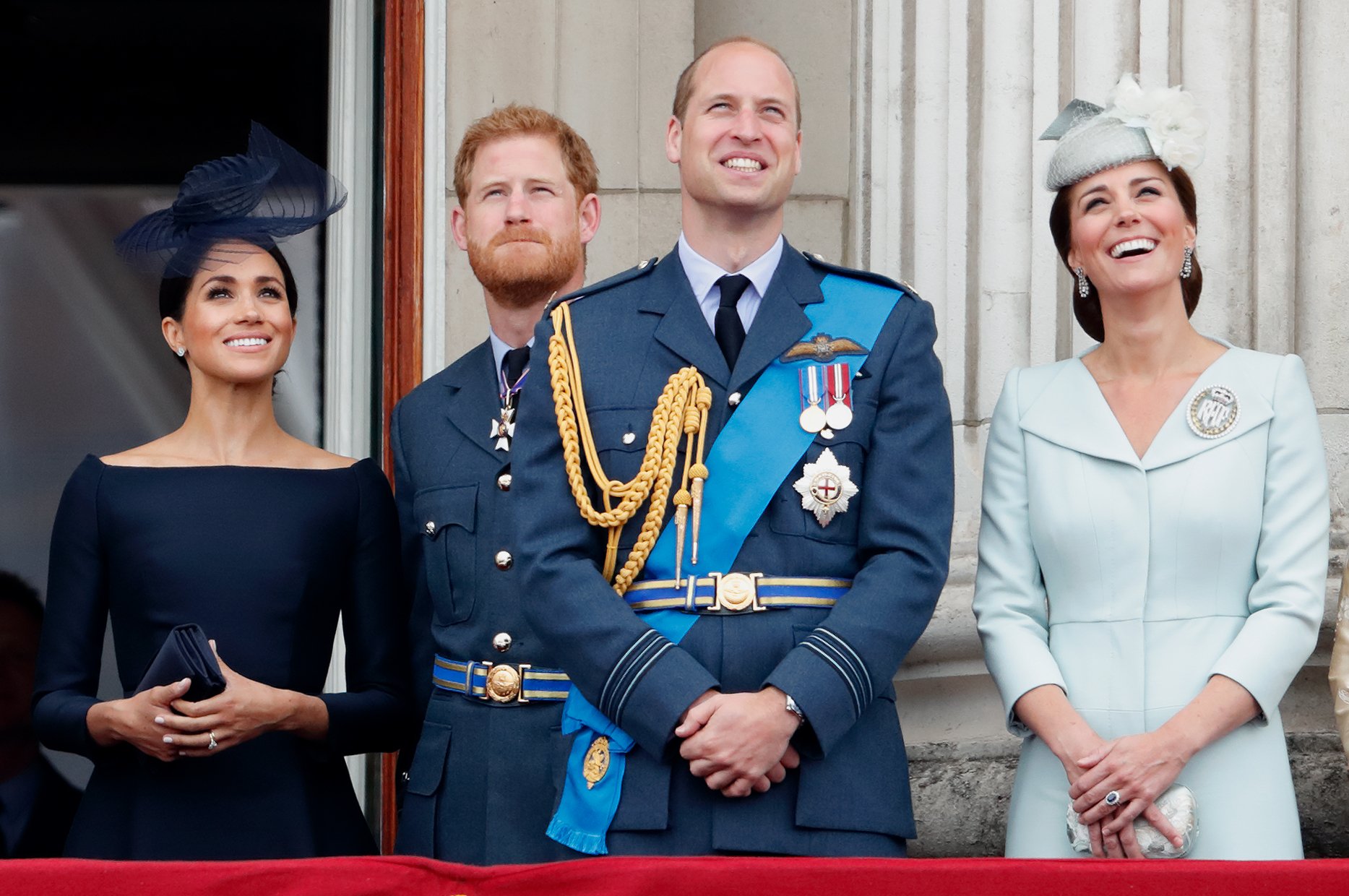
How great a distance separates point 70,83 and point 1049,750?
468 centimetres

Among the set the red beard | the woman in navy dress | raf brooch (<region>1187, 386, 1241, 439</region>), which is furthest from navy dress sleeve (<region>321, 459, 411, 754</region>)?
raf brooch (<region>1187, 386, 1241, 439</region>)

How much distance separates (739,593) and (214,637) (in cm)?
95

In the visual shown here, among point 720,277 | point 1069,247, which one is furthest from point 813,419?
point 1069,247

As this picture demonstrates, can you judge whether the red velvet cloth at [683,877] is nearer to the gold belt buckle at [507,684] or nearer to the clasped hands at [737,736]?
the clasped hands at [737,736]

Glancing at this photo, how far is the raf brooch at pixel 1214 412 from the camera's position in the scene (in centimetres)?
273

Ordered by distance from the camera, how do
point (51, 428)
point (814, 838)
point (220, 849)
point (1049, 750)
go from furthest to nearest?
point (51, 428)
point (220, 849)
point (1049, 750)
point (814, 838)

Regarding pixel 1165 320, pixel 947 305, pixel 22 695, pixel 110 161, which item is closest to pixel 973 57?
pixel 947 305

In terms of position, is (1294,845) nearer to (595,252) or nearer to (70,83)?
(595,252)

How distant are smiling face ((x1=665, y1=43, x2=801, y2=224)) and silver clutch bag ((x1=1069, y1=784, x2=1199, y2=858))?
1.03 m

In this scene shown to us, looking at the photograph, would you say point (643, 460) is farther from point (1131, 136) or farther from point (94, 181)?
point (94, 181)

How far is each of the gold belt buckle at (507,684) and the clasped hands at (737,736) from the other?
0.61 meters

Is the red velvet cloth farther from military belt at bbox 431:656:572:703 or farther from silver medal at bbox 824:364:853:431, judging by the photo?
military belt at bbox 431:656:572:703

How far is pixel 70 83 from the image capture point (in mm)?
6238

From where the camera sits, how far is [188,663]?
2.75m
